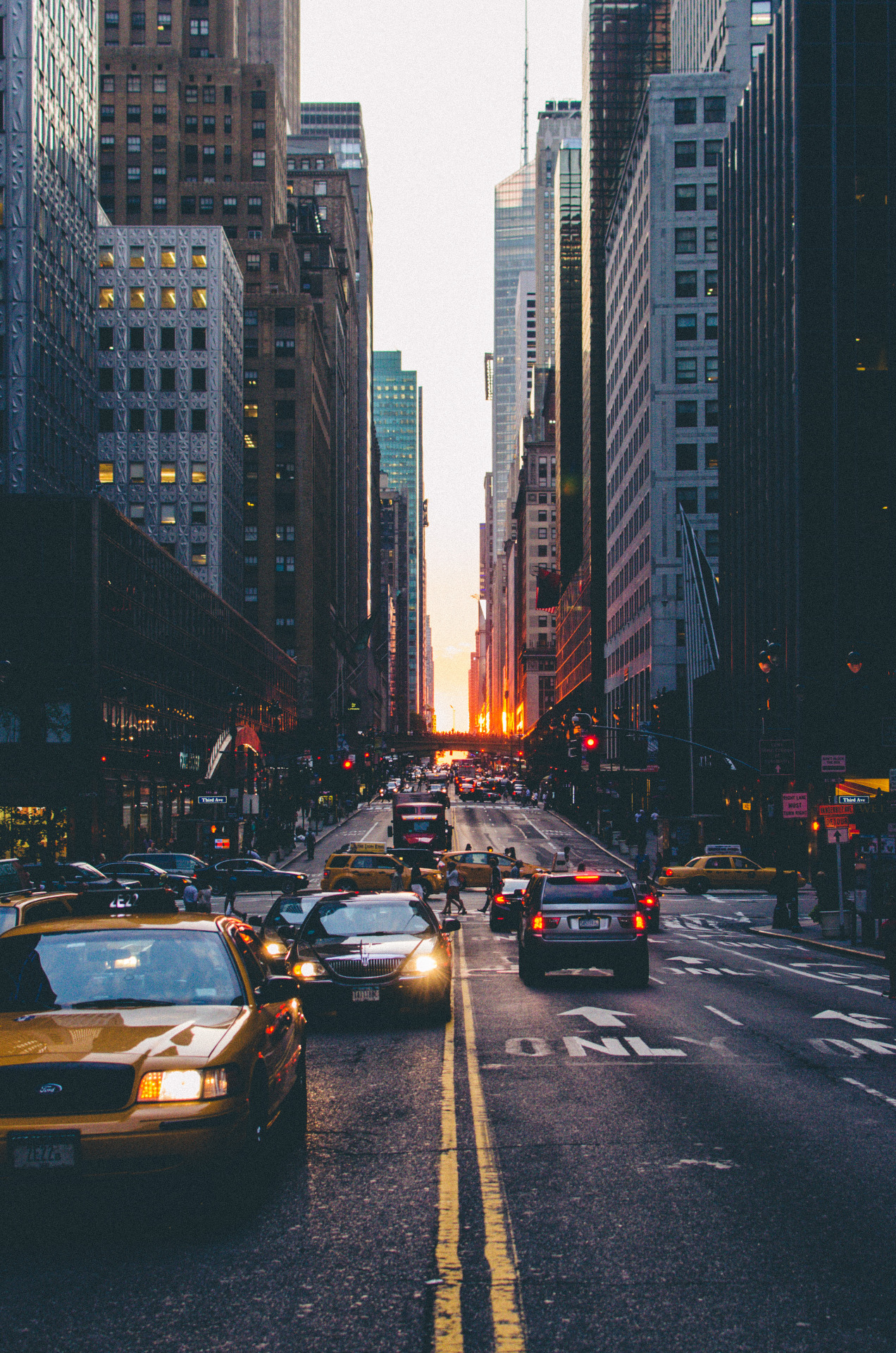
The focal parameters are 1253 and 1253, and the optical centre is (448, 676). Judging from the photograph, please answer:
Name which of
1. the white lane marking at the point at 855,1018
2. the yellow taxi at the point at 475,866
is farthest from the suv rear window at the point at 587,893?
the yellow taxi at the point at 475,866

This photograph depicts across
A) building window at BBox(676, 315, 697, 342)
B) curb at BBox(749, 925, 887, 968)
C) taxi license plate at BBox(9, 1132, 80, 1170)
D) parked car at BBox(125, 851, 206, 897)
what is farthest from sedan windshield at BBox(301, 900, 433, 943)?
building window at BBox(676, 315, 697, 342)

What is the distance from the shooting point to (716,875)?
149ft

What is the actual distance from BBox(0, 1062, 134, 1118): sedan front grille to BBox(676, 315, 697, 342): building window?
281 ft

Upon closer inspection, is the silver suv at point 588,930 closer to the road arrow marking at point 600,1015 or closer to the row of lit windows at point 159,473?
the road arrow marking at point 600,1015

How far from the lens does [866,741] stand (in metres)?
51.7

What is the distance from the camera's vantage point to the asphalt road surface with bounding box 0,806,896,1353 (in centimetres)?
540

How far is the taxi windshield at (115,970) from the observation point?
25.3 ft

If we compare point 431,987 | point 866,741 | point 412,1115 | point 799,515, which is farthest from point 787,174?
point 412,1115

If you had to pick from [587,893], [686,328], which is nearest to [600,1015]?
[587,893]

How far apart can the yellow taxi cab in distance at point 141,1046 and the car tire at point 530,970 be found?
9438mm

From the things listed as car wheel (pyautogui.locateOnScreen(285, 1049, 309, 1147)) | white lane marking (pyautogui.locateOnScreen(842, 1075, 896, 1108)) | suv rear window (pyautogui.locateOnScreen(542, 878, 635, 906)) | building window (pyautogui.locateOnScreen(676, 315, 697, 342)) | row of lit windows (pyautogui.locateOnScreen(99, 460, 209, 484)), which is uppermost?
building window (pyautogui.locateOnScreen(676, 315, 697, 342))

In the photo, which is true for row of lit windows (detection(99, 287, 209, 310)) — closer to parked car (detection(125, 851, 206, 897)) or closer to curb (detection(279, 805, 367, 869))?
curb (detection(279, 805, 367, 869))

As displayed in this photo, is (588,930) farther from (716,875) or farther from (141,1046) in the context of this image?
(716,875)

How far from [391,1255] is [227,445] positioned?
103 m
